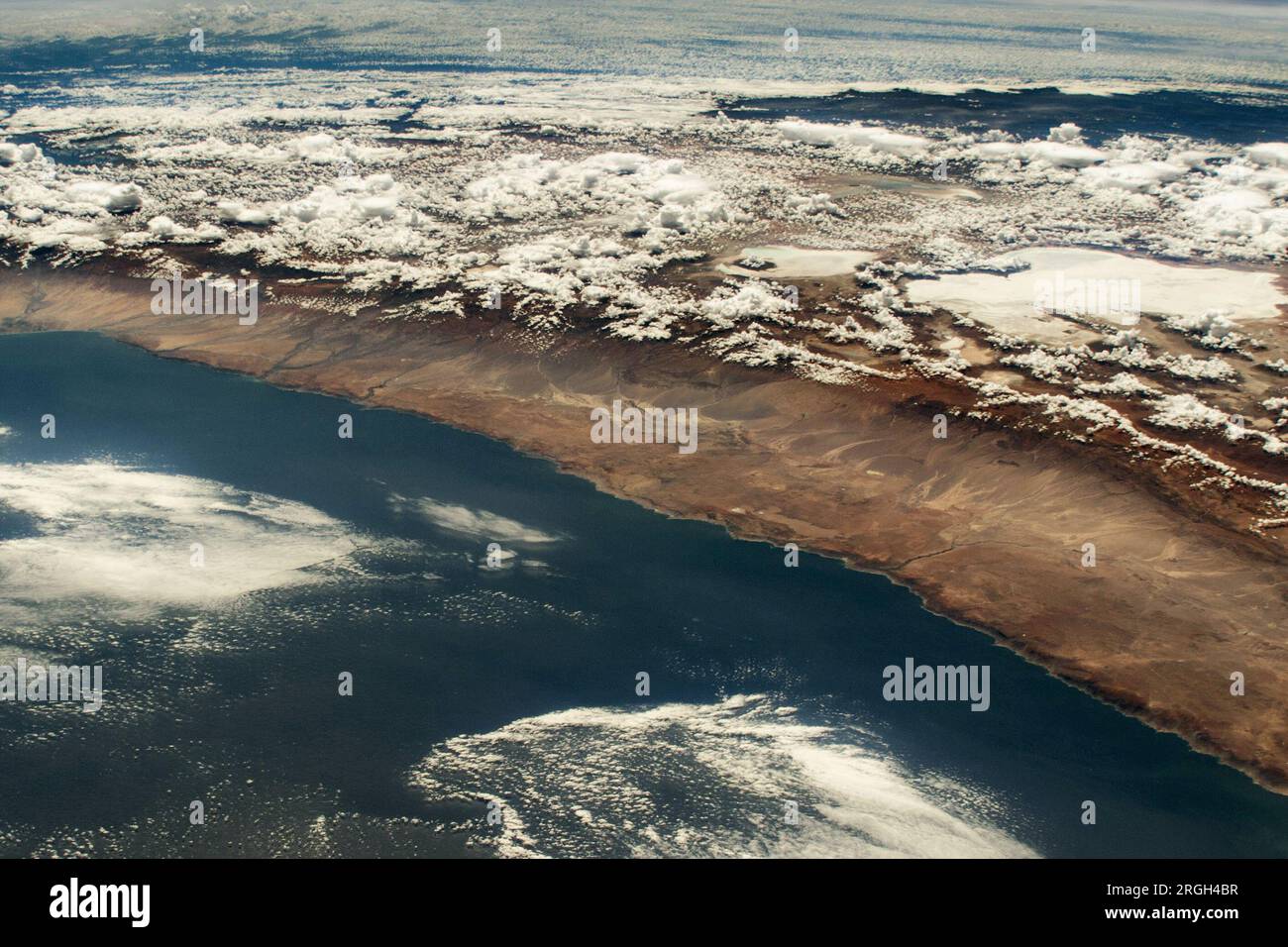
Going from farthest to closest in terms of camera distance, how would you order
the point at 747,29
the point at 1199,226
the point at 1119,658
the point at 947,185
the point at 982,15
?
the point at 982,15
the point at 747,29
the point at 947,185
the point at 1199,226
the point at 1119,658

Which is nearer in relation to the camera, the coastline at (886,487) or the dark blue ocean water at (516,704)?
the dark blue ocean water at (516,704)

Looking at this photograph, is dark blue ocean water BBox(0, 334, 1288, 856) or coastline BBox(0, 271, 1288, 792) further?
coastline BBox(0, 271, 1288, 792)

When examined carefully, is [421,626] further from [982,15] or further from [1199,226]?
[982,15]

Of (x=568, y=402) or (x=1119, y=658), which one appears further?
(x=568, y=402)

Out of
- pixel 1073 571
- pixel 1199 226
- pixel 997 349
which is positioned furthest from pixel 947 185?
pixel 1073 571
